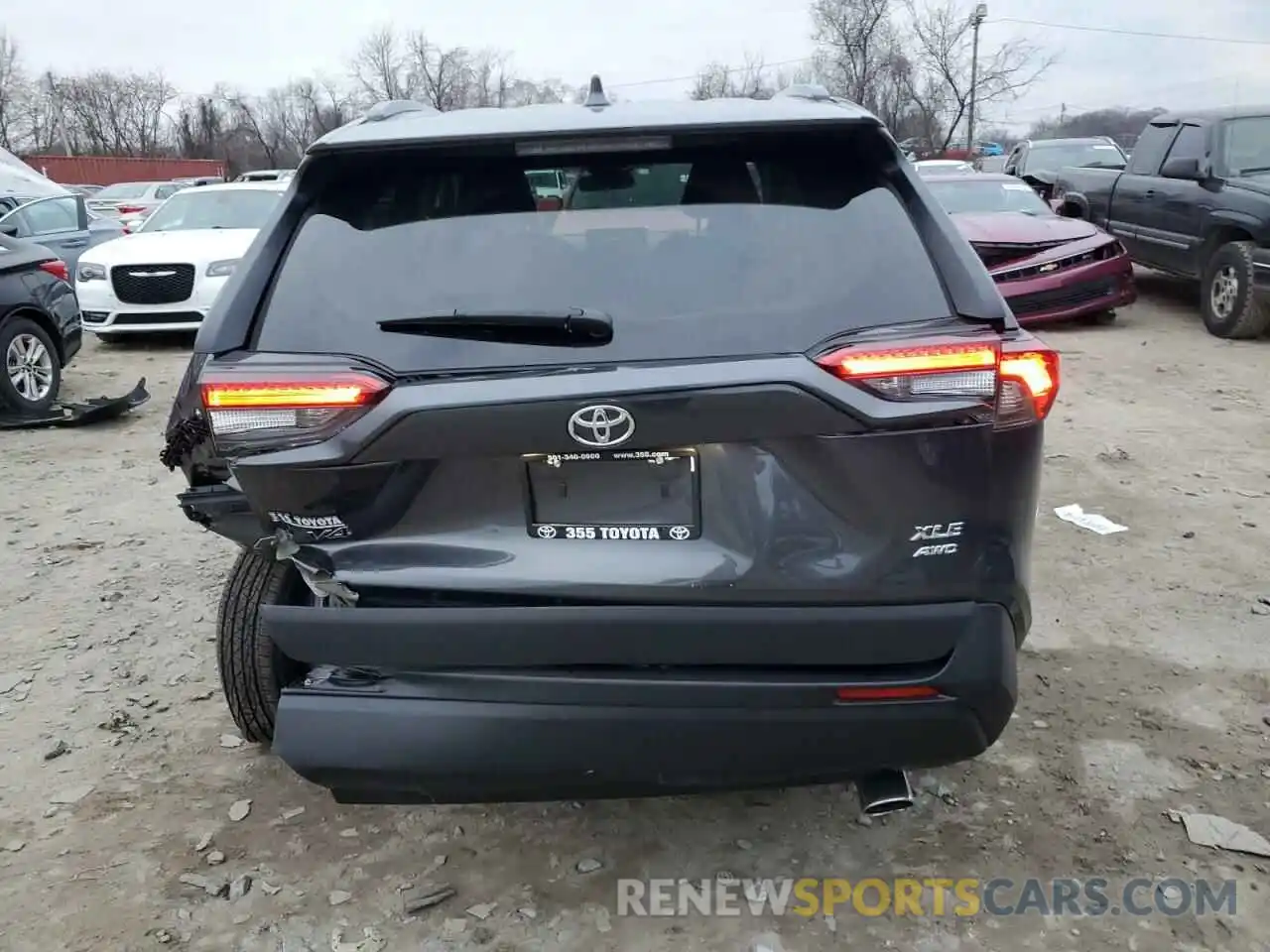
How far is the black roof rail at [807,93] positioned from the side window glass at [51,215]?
12.2m

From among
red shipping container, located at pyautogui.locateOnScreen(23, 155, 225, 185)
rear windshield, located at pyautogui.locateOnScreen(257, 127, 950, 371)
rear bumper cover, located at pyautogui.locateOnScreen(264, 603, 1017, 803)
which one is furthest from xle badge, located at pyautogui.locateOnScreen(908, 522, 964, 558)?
red shipping container, located at pyautogui.locateOnScreen(23, 155, 225, 185)

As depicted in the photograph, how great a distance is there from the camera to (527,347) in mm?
2100

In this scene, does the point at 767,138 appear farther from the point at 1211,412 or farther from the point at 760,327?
the point at 1211,412

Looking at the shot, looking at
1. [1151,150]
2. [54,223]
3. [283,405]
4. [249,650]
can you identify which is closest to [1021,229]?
[1151,150]

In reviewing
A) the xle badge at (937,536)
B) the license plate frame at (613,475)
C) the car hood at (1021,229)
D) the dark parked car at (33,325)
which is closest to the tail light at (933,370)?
the xle badge at (937,536)

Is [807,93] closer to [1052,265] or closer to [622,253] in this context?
[622,253]

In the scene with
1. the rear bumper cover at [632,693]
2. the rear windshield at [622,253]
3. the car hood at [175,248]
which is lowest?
the rear bumper cover at [632,693]

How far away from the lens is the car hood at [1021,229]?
9.70m

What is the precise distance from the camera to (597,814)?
115 inches

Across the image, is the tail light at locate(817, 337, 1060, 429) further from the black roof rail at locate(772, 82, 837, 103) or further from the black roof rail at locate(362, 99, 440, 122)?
Answer: the black roof rail at locate(362, 99, 440, 122)

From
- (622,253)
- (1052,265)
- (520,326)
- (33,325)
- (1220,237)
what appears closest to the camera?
(520,326)

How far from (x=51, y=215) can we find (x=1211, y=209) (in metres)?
13.1

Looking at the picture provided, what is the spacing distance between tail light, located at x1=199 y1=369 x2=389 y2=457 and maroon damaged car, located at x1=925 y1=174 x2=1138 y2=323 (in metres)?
8.61

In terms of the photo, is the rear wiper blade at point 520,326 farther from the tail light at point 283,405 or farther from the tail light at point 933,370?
the tail light at point 933,370
